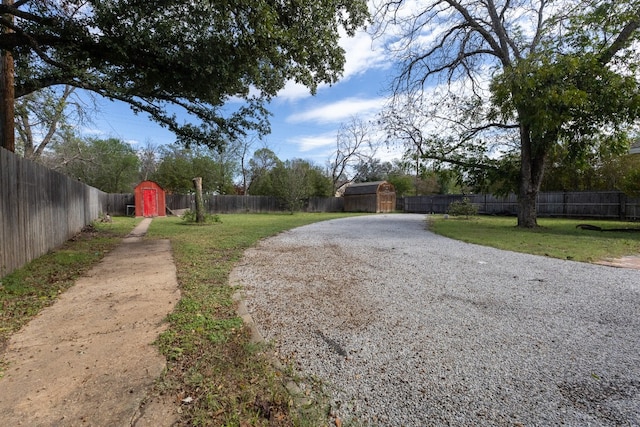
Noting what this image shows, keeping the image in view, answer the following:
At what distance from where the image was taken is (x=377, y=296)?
3.76 meters

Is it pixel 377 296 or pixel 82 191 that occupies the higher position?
pixel 82 191

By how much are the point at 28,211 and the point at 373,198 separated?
27.3 metres

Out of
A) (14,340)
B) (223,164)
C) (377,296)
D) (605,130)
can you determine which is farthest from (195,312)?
(223,164)

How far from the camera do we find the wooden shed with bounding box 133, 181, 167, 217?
20438 millimetres

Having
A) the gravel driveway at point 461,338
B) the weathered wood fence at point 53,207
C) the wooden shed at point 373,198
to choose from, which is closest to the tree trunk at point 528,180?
the weathered wood fence at point 53,207

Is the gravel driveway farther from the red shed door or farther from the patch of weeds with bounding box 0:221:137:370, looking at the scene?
the red shed door

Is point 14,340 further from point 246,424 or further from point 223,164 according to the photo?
point 223,164

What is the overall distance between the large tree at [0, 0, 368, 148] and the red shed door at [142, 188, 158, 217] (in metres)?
14.6

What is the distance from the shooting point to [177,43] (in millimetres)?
5031

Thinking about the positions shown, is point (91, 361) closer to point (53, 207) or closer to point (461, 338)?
point (461, 338)

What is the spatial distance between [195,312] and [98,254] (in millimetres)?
4616

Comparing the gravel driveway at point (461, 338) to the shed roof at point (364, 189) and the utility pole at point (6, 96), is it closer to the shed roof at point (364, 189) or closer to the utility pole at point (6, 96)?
the utility pole at point (6, 96)

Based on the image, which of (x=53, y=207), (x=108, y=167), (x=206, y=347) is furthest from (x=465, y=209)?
(x=108, y=167)

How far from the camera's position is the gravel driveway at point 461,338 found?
1.80 meters
